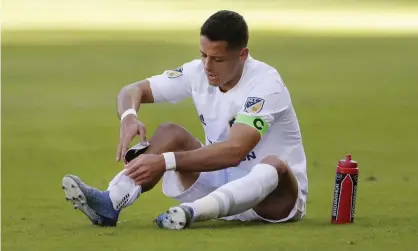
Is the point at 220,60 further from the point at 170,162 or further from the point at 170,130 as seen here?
the point at 170,162

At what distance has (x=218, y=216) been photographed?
20.2 ft

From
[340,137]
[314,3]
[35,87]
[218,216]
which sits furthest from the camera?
[314,3]

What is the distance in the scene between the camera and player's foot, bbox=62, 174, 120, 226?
6.07 meters

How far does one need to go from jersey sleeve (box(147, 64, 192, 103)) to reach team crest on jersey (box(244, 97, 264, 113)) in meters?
0.56

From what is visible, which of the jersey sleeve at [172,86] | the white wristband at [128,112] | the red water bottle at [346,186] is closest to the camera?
the red water bottle at [346,186]

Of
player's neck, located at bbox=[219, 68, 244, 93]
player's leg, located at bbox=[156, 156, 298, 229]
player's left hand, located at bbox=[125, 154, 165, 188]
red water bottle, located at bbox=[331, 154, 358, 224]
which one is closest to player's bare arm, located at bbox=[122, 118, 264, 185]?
player's left hand, located at bbox=[125, 154, 165, 188]

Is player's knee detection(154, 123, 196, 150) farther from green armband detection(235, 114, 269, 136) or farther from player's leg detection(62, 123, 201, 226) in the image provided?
green armband detection(235, 114, 269, 136)

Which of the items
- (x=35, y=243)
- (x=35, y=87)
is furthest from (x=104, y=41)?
(x=35, y=243)

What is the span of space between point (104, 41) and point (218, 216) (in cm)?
1409

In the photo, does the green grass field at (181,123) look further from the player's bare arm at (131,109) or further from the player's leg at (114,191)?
the player's bare arm at (131,109)

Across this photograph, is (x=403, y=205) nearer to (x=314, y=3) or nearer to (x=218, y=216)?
(x=218, y=216)

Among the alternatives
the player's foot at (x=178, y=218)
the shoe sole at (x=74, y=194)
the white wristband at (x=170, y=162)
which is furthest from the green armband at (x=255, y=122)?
the shoe sole at (x=74, y=194)

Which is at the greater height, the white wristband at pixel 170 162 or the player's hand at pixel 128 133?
the player's hand at pixel 128 133

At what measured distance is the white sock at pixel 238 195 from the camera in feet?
20.0
